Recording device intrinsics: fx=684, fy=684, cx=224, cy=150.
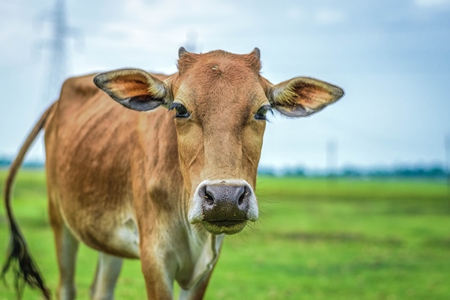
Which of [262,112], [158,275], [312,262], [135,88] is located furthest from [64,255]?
[312,262]

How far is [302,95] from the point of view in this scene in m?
5.93

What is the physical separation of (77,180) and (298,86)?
2.73 metres

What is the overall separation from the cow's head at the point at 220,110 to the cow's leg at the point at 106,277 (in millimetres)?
2831

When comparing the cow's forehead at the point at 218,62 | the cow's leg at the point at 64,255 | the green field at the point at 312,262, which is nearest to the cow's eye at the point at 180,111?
the cow's forehead at the point at 218,62

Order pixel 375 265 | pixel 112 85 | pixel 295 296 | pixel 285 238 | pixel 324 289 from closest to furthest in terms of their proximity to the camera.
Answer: pixel 112 85 < pixel 295 296 < pixel 324 289 < pixel 375 265 < pixel 285 238

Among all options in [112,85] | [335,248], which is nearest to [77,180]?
[112,85]

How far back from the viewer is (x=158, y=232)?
5.94 meters

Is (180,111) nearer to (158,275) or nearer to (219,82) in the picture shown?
(219,82)

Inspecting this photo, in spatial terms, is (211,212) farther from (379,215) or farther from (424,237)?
(379,215)

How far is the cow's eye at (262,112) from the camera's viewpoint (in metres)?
5.28

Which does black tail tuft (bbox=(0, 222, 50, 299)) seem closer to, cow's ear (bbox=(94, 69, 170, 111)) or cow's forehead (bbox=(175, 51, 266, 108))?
cow's ear (bbox=(94, 69, 170, 111))

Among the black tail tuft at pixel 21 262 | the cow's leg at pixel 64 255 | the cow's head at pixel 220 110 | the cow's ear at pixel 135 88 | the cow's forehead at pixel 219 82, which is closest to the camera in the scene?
the cow's head at pixel 220 110

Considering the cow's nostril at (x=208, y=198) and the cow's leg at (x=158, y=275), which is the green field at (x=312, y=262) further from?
the cow's nostril at (x=208, y=198)

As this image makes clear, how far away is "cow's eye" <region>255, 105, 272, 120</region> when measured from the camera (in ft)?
17.3
